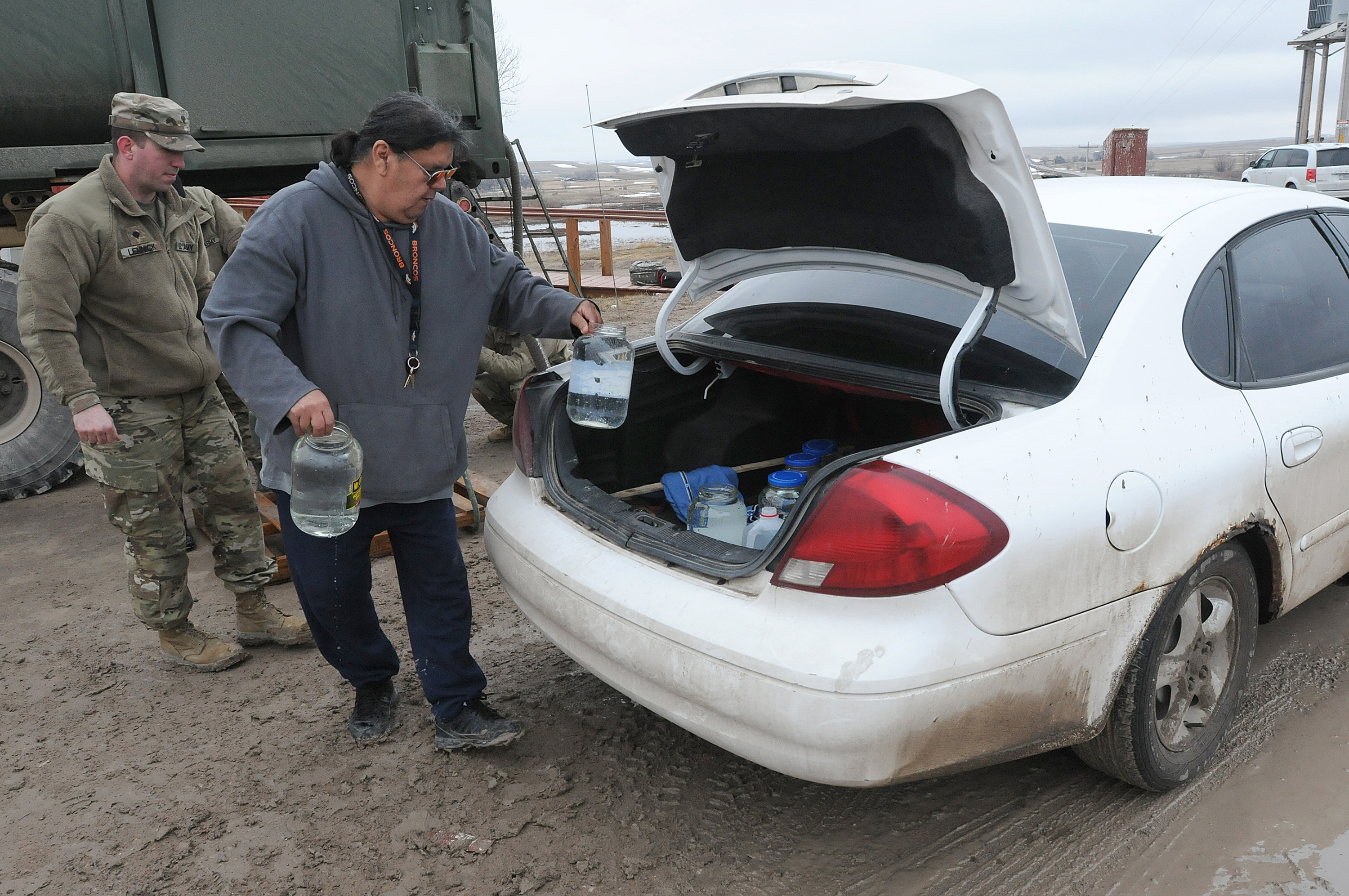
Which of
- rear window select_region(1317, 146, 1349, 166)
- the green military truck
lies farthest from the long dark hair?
rear window select_region(1317, 146, 1349, 166)

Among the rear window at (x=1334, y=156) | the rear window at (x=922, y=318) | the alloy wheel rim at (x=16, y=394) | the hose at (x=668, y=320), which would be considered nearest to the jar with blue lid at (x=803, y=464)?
the rear window at (x=922, y=318)

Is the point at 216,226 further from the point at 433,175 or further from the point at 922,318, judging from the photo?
the point at 922,318

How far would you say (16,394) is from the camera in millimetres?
5242

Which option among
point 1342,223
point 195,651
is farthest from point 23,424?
point 1342,223

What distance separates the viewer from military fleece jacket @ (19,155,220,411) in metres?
3.02

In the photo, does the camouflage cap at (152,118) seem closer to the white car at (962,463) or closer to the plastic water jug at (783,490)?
the white car at (962,463)

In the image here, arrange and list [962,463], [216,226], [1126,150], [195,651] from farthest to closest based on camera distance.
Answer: [1126,150], [216,226], [195,651], [962,463]

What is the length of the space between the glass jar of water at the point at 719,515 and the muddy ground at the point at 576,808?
0.59 m

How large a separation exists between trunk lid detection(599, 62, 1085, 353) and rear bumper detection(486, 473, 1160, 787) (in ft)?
2.40

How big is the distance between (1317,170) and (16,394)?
73.6ft

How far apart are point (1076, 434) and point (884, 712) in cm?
73

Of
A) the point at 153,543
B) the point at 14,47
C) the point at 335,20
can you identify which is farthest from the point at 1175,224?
the point at 14,47

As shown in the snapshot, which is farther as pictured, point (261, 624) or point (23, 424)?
point (23, 424)

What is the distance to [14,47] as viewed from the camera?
4.83 m
